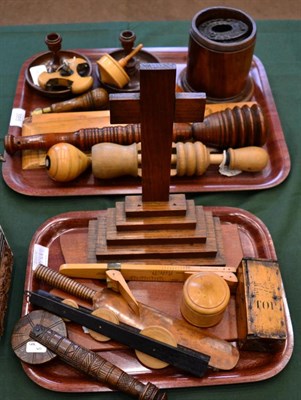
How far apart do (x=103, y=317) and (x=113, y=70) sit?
82cm

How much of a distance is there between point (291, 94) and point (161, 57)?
498 mm

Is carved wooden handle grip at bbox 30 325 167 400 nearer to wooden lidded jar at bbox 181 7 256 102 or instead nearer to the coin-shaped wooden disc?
the coin-shaped wooden disc

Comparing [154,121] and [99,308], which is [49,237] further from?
[154,121]

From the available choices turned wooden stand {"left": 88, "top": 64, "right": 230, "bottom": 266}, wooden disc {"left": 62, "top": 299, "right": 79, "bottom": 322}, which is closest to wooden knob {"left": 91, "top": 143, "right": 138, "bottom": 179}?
turned wooden stand {"left": 88, "top": 64, "right": 230, "bottom": 266}

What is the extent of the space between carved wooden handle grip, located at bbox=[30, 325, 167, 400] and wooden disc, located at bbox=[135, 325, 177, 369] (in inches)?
2.1

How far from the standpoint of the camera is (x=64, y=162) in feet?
4.28

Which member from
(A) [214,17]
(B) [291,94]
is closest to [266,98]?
(B) [291,94]

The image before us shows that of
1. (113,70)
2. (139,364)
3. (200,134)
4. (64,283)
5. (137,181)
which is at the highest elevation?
(113,70)

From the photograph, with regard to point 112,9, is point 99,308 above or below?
below

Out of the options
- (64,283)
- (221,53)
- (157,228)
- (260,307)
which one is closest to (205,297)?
(260,307)

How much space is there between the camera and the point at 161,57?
174 cm

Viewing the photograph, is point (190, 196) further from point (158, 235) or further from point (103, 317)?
point (103, 317)

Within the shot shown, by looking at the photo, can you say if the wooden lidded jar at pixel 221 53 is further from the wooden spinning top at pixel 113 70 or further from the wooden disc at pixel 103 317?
the wooden disc at pixel 103 317

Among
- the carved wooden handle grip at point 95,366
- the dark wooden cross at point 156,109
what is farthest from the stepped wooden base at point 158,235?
the carved wooden handle grip at point 95,366
